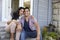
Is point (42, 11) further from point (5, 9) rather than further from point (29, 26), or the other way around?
point (29, 26)

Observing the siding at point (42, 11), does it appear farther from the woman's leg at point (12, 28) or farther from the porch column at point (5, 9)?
the woman's leg at point (12, 28)

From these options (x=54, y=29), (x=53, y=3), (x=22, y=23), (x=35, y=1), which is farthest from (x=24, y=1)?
(x=22, y=23)

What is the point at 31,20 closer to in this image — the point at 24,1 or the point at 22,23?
the point at 22,23

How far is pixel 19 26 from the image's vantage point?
11.4 ft

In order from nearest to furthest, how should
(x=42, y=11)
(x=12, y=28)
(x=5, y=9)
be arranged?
1. (x=12, y=28)
2. (x=42, y=11)
3. (x=5, y=9)

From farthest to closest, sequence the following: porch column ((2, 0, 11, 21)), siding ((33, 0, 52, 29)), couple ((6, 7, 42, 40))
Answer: porch column ((2, 0, 11, 21)) < siding ((33, 0, 52, 29)) < couple ((6, 7, 42, 40))

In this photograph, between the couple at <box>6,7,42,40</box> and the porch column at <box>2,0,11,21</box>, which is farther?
the porch column at <box>2,0,11,21</box>

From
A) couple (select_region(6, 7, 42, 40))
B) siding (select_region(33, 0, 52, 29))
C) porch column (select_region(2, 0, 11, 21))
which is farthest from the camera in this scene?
porch column (select_region(2, 0, 11, 21))

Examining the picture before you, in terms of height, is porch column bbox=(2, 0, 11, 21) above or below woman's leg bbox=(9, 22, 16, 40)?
above

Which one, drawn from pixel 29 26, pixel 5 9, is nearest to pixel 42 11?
pixel 5 9

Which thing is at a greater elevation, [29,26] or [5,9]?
[5,9]

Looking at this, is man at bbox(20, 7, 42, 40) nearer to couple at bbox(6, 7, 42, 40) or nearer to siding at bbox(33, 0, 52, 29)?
couple at bbox(6, 7, 42, 40)

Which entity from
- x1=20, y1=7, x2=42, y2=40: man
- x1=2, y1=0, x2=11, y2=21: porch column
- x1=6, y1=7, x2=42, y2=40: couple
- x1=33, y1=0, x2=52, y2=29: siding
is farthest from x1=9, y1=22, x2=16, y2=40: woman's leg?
x1=2, y1=0, x2=11, y2=21: porch column

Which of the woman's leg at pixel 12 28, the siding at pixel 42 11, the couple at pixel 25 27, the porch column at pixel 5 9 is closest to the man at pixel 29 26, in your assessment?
the couple at pixel 25 27
